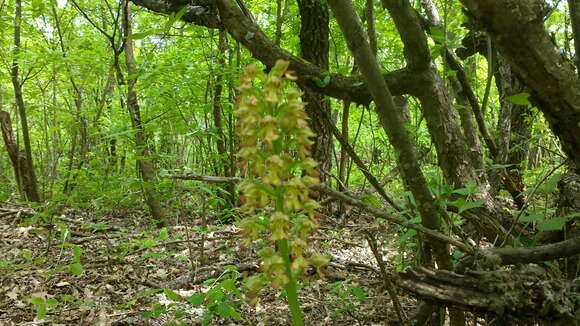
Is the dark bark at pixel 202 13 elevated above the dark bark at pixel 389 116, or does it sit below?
above

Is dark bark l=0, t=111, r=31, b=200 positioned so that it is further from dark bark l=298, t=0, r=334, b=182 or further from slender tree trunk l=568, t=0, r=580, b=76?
slender tree trunk l=568, t=0, r=580, b=76

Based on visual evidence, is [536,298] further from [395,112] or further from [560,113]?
[395,112]

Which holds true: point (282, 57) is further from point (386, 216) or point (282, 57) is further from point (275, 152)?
point (275, 152)

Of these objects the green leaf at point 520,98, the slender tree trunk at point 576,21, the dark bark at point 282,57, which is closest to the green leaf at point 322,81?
the dark bark at point 282,57

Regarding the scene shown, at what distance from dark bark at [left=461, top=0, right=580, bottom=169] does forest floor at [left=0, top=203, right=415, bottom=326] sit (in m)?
1.18

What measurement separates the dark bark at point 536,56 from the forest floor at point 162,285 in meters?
1.18

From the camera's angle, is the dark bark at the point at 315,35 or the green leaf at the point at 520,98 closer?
the green leaf at the point at 520,98

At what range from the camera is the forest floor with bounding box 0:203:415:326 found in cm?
258

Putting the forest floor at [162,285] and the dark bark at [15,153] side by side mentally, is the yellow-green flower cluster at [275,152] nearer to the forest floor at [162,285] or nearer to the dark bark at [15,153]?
the forest floor at [162,285]

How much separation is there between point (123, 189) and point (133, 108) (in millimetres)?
1308

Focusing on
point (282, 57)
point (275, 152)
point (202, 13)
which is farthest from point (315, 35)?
point (275, 152)

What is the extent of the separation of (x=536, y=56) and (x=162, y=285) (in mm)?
3218

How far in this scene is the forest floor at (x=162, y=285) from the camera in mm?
2576

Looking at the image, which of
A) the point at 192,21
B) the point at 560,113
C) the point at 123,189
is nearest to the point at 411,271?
the point at 560,113
